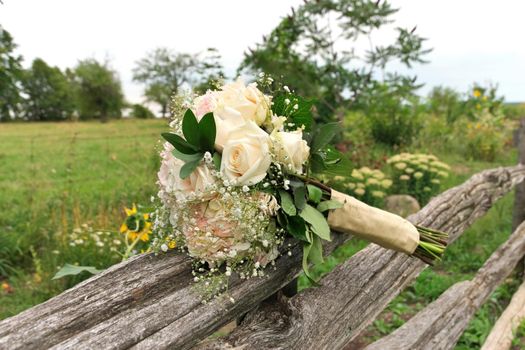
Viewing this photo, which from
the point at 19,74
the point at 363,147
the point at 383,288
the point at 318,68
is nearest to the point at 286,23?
the point at 318,68

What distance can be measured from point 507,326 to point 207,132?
2.93m

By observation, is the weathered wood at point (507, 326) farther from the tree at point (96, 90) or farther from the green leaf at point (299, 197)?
the tree at point (96, 90)

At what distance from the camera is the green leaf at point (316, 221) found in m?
1.43

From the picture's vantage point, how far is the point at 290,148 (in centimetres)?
143

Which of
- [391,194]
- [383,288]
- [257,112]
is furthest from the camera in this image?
[391,194]

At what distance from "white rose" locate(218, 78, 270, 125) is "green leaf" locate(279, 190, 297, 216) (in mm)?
245

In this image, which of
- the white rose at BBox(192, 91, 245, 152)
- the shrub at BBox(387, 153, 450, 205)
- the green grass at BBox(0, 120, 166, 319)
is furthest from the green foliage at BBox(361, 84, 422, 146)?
the white rose at BBox(192, 91, 245, 152)

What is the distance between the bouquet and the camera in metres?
1.33

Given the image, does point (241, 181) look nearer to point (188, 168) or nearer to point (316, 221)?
point (188, 168)

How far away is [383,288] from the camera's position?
2.18 meters

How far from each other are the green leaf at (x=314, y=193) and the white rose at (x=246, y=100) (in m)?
0.28

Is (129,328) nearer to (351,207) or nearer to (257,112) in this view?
(257,112)

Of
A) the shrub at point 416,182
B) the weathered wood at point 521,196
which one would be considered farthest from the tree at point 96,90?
the weathered wood at point 521,196

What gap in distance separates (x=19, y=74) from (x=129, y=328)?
3539mm
